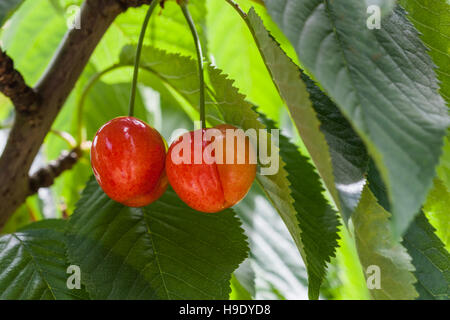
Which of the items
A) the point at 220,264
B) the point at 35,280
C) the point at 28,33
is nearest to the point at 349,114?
the point at 220,264

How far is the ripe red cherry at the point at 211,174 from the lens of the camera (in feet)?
2.25

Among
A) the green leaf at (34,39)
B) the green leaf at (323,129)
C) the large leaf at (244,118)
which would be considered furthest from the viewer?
the green leaf at (34,39)

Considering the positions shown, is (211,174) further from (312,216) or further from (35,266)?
(35,266)

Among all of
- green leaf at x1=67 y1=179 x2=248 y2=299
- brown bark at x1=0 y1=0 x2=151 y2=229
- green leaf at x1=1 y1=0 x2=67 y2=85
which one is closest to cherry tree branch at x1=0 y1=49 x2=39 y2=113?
brown bark at x1=0 y1=0 x2=151 y2=229

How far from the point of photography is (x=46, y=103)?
871mm

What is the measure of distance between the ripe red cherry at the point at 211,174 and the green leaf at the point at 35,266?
25 centimetres

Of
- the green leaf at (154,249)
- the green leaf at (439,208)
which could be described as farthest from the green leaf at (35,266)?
the green leaf at (439,208)

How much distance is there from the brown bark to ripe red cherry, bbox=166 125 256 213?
0.89 ft

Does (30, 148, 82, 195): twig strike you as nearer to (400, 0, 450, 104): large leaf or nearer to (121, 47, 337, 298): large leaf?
(121, 47, 337, 298): large leaf

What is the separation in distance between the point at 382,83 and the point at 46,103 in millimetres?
549

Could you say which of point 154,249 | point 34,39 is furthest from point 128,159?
point 34,39

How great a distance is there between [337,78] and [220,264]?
0.37 metres

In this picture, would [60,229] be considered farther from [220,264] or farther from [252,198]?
[252,198]

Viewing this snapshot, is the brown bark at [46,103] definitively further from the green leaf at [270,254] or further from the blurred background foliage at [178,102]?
the green leaf at [270,254]
